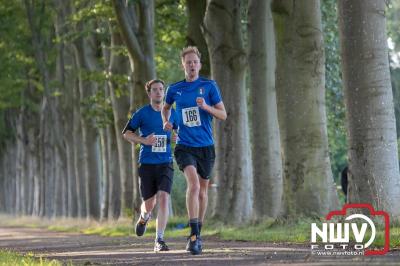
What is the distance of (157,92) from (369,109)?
2560 millimetres

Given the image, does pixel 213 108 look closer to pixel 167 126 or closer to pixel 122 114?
pixel 167 126

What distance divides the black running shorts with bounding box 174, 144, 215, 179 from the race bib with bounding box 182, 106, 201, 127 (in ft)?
0.86

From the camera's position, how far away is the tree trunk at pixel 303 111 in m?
13.9

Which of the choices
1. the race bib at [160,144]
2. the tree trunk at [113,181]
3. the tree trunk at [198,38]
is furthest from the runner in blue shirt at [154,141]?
the tree trunk at [113,181]

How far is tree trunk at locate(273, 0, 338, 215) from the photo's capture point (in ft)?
45.8

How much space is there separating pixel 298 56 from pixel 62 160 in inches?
1007

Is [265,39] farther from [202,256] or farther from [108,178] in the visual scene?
[108,178]

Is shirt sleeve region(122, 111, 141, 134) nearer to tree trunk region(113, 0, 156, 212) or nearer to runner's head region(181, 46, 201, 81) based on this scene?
runner's head region(181, 46, 201, 81)

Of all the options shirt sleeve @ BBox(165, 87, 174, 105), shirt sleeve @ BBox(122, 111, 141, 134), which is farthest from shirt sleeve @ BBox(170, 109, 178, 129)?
shirt sleeve @ BBox(165, 87, 174, 105)

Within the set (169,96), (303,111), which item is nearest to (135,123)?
(169,96)

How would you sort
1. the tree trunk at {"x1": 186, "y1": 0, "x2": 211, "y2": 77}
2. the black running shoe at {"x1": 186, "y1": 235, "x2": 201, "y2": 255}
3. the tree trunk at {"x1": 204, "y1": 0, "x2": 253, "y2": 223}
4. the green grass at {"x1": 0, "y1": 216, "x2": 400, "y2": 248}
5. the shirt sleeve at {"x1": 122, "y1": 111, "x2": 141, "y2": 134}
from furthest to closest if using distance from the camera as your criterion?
the tree trunk at {"x1": 186, "y1": 0, "x2": 211, "y2": 77}, the tree trunk at {"x1": 204, "y1": 0, "x2": 253, "y2": 223}, the shirt sleeve at {"x1": 122, "y1": 111, "x2": 141, "y2": 134}, the green grass at {"x1": 0, "y1": 216, "x2": 400, "y2": 248}, the black running shoe at {"x1": 186, "y1": 235, "x2": 201, "y2": 255}

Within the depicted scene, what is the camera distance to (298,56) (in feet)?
46.4

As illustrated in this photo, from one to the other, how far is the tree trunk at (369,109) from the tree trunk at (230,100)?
6.39m

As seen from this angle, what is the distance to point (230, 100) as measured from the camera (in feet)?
61.5
